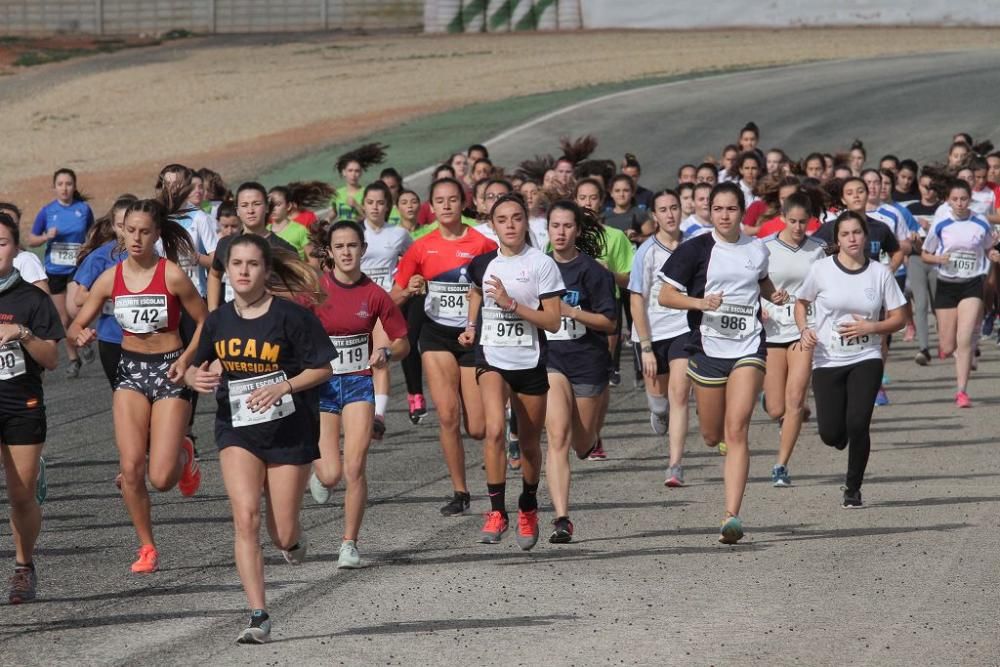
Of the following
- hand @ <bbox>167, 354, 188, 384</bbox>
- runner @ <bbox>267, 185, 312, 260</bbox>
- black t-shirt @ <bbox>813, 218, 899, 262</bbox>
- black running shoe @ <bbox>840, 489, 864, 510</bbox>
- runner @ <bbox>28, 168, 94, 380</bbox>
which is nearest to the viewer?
hand @ <bbox>167, 354, 188, 384</bbox>

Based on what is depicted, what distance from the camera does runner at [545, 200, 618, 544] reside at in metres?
11.0

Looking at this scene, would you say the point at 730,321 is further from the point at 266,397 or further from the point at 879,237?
the point at 879,237

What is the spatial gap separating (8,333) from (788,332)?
19.5 ft

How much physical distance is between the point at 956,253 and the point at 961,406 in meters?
1.48

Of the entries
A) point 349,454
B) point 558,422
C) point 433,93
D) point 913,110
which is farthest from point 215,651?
point 433,93

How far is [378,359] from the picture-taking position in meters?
10.3

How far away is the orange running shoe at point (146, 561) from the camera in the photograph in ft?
31.9

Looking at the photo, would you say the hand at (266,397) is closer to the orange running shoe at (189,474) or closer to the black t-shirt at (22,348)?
the black t-shirt at (22,348)

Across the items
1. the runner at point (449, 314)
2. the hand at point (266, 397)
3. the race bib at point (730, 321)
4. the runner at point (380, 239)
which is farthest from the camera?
the runner at point (380, 239)

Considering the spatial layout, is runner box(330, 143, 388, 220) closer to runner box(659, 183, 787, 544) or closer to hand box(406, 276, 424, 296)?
hand box(406, 276, 424, 296)

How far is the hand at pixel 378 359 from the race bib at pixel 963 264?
7.97m

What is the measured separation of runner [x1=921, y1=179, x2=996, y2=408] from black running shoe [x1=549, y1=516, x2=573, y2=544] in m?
6.80

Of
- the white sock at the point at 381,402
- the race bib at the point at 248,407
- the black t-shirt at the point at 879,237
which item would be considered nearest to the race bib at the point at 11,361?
the race bib at the point at 248,407

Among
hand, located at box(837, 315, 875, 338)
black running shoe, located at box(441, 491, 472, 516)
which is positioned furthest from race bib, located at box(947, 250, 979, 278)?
black running shoe, located at box(441, 491, 472, 516)
